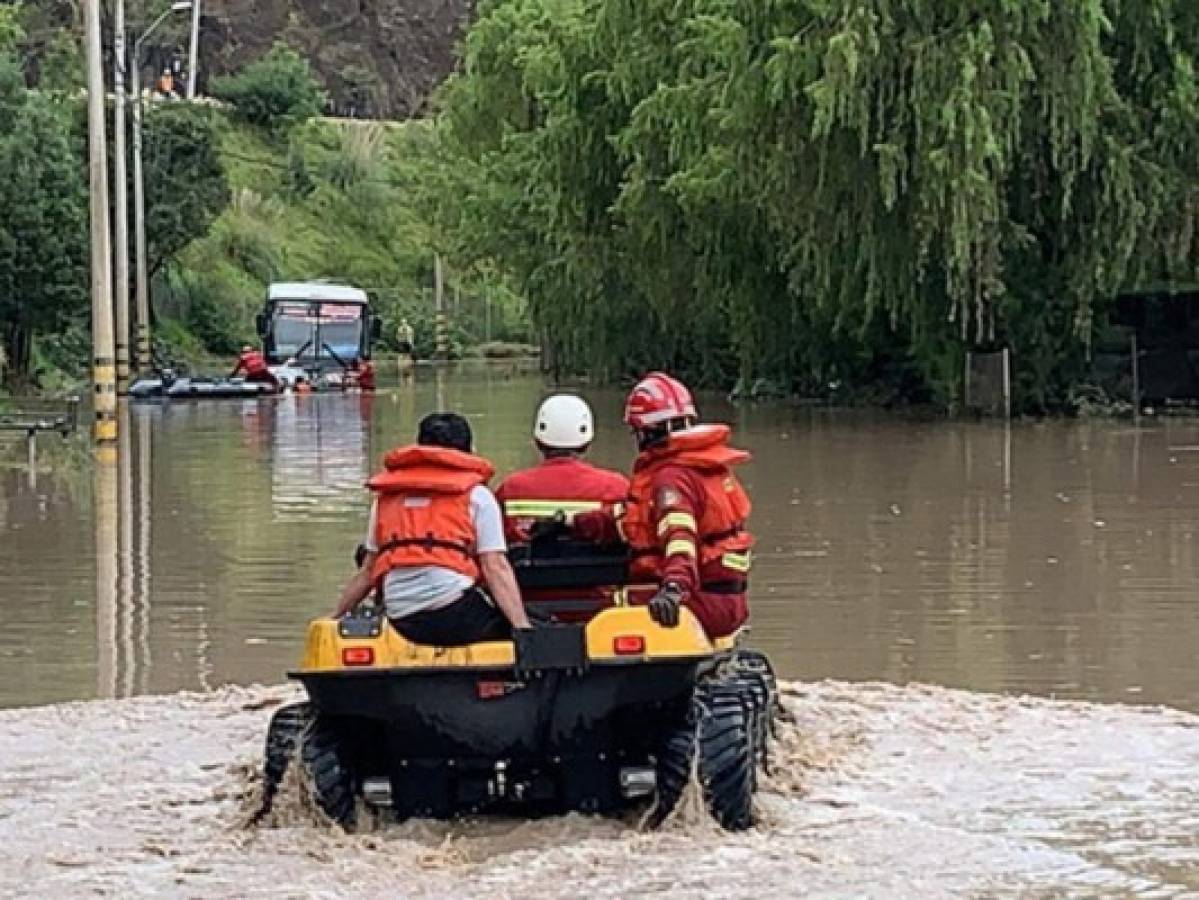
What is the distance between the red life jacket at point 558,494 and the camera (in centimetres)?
988

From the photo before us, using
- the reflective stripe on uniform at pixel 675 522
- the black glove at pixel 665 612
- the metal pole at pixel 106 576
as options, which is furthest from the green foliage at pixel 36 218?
the black glove at pixel 665 612

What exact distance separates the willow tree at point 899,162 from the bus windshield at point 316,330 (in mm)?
17650

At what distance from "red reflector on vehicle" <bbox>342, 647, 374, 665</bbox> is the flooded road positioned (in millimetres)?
654

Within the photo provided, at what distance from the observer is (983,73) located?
32781 millimetres

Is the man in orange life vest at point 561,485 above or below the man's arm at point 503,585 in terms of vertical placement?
above

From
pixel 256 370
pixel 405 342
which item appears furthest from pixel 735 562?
pixel 405 342

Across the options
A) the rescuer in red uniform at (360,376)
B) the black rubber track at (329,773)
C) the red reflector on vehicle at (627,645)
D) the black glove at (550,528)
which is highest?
the black glove at (550,528)

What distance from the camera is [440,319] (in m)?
90.2

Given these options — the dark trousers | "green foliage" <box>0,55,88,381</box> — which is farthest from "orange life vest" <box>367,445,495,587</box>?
"green foliage" <box>0,55,88,381</box>

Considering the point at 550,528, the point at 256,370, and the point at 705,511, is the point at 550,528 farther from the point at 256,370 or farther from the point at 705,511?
the point at 256,370

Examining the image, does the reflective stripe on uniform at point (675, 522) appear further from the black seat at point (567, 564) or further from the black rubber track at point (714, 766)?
the black rubber track at point (714, 766)

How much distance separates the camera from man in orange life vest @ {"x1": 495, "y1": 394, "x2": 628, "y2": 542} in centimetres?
988

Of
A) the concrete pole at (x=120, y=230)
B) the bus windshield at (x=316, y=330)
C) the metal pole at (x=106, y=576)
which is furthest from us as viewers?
the bus windshield at (x=316, y=330)

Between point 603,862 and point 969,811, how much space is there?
5.13 feet
